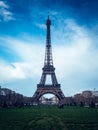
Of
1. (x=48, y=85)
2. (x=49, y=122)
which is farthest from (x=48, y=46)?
(x=49, y=122)

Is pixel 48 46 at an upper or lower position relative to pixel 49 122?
upper

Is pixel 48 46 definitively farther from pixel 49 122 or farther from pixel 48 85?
pixel 49 122

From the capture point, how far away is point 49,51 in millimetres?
86125

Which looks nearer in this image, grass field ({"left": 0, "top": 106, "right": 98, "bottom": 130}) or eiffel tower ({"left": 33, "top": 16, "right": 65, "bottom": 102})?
grass field ({"left": 0, "top": 106, "right": 98, "bottom": 130})

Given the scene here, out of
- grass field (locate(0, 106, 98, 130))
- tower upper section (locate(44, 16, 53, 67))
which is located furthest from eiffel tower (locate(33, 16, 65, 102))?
grass field (locate(0, 106, 98, 130))

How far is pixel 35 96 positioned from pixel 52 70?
1140 cm

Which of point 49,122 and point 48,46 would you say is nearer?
point 49,122

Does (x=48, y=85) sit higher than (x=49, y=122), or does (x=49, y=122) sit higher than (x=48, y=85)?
(x=48, y=85)

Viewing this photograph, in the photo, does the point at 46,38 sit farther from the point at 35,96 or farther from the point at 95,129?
the point at 95,129

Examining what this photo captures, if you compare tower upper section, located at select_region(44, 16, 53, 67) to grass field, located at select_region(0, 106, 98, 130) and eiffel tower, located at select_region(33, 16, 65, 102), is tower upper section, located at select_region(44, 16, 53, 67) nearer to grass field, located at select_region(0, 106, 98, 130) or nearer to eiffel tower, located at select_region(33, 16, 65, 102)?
eiffel tower, located at select_region(33, 16, 65, 102)

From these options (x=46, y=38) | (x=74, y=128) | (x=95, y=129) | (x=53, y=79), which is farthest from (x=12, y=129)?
(x=53, y=79)

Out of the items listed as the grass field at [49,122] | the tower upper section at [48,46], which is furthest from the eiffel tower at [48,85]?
the grass field at [49,122]

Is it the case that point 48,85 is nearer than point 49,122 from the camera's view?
No

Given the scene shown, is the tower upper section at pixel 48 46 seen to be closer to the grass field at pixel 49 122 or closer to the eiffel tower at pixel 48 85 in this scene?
the eiffel tower at pixel 48 85
